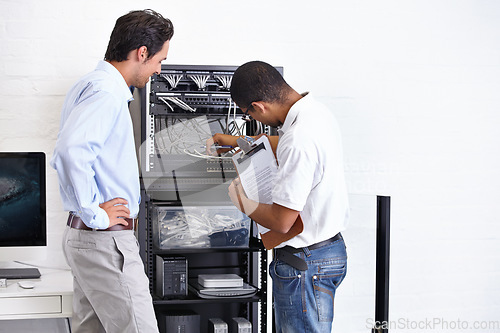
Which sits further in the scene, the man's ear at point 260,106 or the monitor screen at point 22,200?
the monitor screen at point 22,200

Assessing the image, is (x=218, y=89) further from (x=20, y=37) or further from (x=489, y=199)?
(x=489, y=199)

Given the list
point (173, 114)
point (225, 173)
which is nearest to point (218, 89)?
point (173, 114)

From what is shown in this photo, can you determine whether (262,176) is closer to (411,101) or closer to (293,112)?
(293,112)

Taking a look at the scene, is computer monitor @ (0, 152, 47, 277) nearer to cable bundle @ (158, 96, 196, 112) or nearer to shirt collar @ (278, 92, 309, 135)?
cable bundle @ (158, 96, 196, 112)

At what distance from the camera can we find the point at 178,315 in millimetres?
2414

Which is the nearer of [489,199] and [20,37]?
[20,37]

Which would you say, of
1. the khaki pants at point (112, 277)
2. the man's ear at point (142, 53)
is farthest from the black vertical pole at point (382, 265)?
the man's ear at point (142, 53)

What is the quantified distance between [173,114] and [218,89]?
8.6 inches

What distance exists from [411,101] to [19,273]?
7.08 ft

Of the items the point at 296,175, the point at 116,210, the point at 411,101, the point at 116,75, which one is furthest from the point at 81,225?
the point at 411,101

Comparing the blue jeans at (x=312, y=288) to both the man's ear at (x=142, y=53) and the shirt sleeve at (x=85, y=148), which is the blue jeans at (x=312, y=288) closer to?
the shirt sleeve at (x=85, y=148)

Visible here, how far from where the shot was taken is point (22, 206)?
247 centimetres

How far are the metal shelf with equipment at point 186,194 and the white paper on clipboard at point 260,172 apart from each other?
0.33m

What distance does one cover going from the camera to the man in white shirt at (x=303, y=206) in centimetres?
175
